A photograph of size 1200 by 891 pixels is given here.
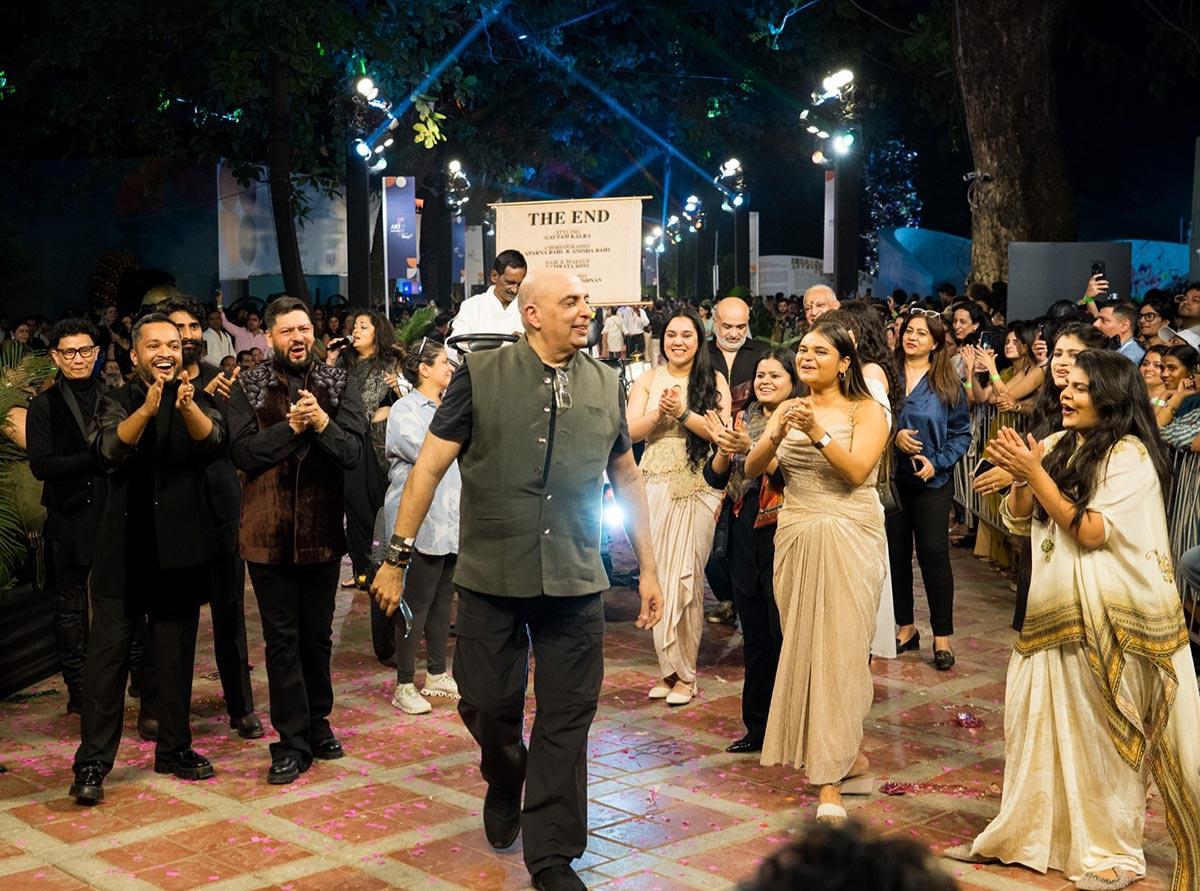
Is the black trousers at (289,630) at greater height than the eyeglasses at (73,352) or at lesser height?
lesser

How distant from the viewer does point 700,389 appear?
8391mm

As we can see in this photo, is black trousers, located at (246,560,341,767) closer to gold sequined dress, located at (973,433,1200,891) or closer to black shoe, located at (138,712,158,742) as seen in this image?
black shoe, located at (138,712,158,742)

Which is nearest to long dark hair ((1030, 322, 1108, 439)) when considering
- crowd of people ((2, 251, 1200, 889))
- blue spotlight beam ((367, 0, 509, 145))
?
crowd of people ((2, 251, 1200, 889))

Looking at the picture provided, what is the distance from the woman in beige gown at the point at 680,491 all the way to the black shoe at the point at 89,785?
10.0 ft

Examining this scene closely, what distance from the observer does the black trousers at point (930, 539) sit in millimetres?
9266

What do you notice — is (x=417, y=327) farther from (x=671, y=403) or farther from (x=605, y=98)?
(x=605, y=98)

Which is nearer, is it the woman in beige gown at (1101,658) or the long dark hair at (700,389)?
the woman in beige gown at (1101,658)

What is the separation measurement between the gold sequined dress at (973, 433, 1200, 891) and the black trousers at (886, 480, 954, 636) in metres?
3.35

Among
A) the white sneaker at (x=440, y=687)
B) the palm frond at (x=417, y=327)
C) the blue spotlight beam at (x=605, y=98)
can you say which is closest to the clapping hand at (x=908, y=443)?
the white sneaker at (x=440, y=687)

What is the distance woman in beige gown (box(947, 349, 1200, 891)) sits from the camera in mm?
5559

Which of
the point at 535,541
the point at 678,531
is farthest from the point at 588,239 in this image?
the point at 535,541

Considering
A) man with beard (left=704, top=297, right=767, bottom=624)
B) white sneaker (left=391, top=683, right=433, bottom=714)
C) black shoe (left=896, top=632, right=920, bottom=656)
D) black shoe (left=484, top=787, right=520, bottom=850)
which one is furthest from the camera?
black shoe (left=896, top=632, right=920, bottom=656)

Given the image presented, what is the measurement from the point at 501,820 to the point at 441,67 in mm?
19044

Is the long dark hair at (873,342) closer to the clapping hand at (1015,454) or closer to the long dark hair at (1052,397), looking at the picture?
the long dark hair at (1052,397)
